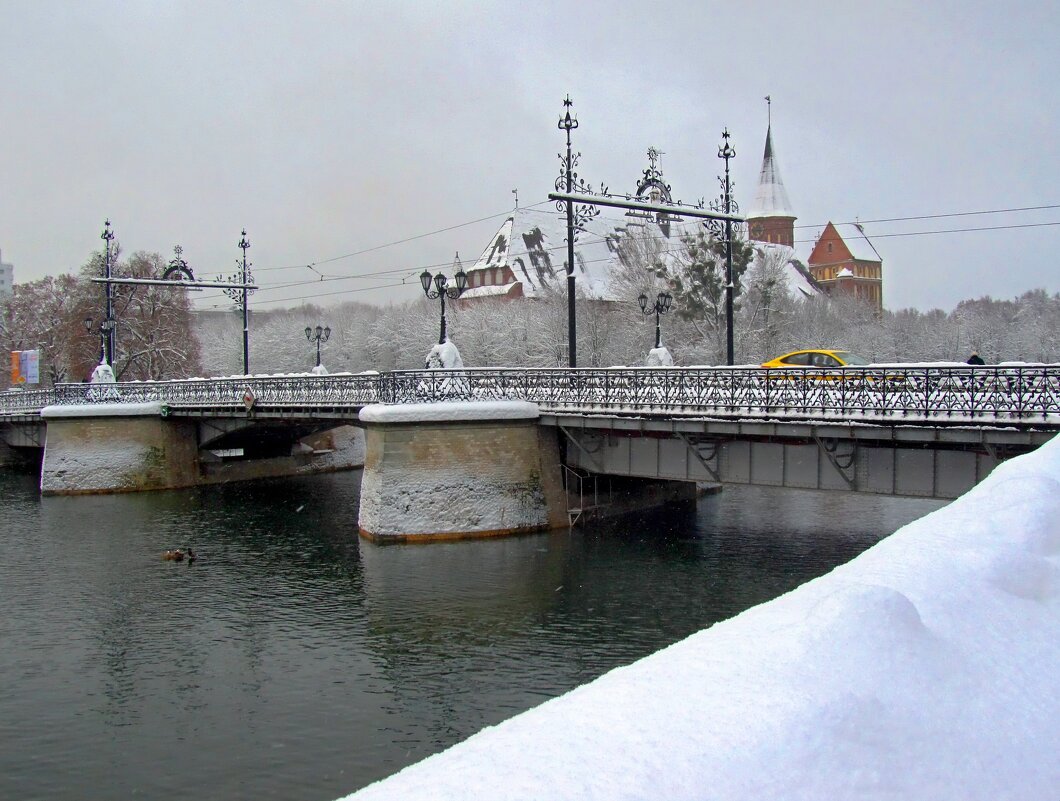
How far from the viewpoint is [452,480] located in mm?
21781

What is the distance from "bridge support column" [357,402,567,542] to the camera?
70.9ft

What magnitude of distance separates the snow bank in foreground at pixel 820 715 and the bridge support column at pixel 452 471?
1746cm

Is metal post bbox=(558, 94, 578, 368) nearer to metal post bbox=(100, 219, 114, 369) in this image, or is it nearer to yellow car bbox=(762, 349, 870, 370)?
yellow car bbox=(762, 349, 870, 370)

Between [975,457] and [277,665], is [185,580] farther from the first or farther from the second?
[975,457]

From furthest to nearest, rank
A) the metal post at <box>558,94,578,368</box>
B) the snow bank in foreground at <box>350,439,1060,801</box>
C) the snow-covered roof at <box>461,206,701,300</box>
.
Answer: the snow-covered roof at <box>461,206,701,300</box> → the metal post at <box>558,94,578,368</box> → the snow bank in foreground at <box>350,439,1060,801</box>

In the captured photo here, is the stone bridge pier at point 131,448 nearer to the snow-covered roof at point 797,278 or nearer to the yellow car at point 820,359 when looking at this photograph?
the yellow car at point 820,359

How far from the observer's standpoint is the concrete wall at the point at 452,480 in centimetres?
2159

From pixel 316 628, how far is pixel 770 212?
74772 millimetres

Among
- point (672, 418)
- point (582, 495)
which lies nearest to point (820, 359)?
point (672, 418)

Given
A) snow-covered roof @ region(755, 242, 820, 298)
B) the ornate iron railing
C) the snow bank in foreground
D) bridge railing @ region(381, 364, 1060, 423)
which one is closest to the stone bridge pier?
the ornate iron railing

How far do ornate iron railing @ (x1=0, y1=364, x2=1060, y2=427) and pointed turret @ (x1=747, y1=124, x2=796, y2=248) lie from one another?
62.3 metres

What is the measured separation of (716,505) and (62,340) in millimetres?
43114

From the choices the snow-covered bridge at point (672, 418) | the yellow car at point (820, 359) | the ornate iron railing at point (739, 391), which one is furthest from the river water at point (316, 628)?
the yellow car at point (820, 359)

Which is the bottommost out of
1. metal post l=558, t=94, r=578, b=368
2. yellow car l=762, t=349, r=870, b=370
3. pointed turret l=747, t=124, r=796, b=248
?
yellow car l=762, t=349, r=870, b=370
